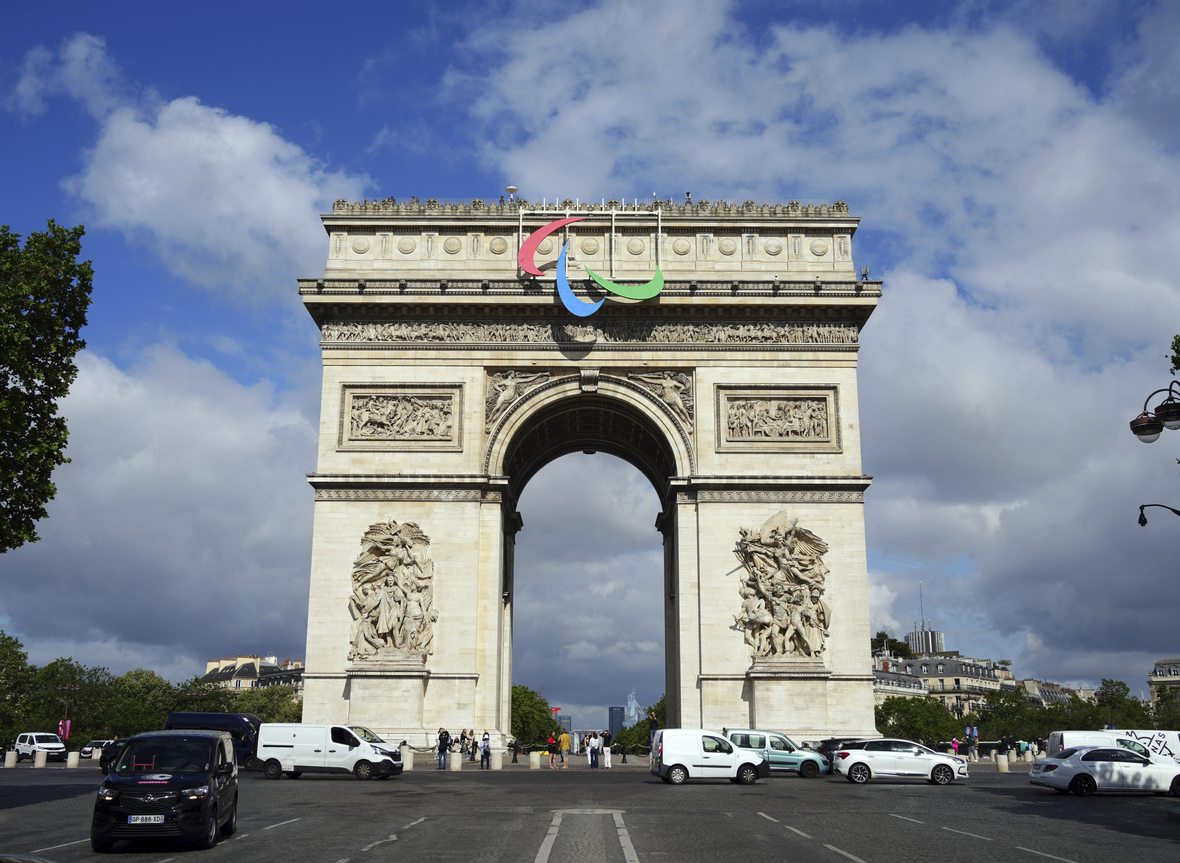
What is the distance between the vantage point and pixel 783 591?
36.3 m

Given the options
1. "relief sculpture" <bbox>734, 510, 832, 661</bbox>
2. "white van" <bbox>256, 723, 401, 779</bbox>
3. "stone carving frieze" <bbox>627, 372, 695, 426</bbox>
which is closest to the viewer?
"white van" <bbox>256, 723, 401, 779</bbox>

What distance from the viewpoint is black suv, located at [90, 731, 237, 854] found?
1419cm

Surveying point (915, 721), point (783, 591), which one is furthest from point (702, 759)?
point (915, 721)

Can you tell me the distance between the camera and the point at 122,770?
14969mm

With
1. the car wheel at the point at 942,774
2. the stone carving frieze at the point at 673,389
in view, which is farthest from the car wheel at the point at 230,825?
the stone carving frieze at the point at 673,389

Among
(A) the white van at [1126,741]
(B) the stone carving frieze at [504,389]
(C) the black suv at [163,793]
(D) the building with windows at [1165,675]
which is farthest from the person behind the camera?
(D) the building with windows at [1165,675]

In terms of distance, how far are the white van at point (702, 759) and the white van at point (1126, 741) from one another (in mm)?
8980

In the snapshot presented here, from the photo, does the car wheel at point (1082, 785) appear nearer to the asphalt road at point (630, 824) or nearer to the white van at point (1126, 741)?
the asphalt road at point (630, 824)

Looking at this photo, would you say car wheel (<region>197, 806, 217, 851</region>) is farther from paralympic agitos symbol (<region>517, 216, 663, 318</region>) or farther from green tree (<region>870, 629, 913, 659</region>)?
green tree (<region>870, 629, 913, 659</region>)

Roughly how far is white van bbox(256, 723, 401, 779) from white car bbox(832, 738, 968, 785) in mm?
13033

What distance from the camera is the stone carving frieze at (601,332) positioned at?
→ 3900cm

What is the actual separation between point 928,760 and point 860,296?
655 inches

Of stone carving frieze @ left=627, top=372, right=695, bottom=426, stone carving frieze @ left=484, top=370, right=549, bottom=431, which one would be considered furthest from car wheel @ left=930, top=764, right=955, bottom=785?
stone carving frieze @ left=484, top=370, right=549, bottom=431

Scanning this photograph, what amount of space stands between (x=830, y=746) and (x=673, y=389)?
13.6m
